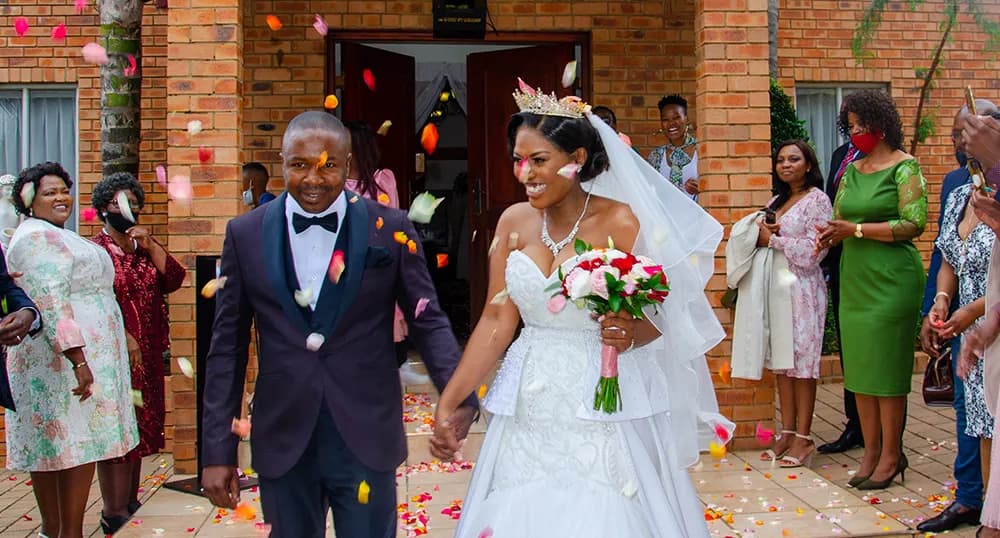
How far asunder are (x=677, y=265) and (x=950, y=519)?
2486 mm

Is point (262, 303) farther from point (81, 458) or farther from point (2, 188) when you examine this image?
point (2, 188)

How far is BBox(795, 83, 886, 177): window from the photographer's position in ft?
37.4

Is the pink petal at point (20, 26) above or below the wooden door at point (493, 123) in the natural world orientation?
above

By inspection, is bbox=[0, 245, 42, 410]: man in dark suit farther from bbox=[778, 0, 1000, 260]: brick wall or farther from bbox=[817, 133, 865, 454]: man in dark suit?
bbox=[778, 0, 1000, 260]: brick wall

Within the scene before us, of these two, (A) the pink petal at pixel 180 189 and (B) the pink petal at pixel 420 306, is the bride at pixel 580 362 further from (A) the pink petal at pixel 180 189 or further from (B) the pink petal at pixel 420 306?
(A) the pink petal at pixel 180 189

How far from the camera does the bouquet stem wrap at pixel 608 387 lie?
3.82 meters

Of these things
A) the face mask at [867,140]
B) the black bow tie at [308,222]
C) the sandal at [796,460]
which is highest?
the face mask at [867,140]

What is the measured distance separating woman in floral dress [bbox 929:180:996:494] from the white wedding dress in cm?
183

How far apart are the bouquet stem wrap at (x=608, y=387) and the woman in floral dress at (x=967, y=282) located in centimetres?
213

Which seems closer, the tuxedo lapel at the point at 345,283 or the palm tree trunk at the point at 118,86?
the tuxedo lapel at the point at 345,283

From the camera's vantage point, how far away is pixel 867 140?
20.4 feet

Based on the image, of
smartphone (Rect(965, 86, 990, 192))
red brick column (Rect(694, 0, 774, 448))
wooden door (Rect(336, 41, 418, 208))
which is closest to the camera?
smartphone (Rect(965, 86, 990, 192))

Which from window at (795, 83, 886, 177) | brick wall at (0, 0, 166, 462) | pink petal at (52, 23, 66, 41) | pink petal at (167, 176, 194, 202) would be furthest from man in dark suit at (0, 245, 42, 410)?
window at (795, 83, 886, 177)

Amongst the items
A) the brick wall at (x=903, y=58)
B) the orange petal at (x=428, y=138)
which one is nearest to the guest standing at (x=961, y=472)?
the brick wall at (x=903, y=58)
